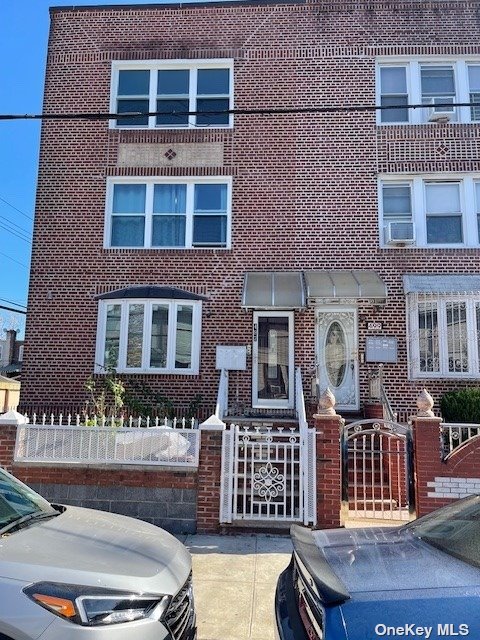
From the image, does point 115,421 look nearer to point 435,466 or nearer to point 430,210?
point 435,466

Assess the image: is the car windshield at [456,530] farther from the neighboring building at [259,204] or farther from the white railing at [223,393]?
the neighboring building at [259,204]

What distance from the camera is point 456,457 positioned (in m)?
6.68

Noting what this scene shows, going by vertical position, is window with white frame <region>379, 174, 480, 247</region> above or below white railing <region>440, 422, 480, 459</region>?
above

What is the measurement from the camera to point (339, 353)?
11.4 meters

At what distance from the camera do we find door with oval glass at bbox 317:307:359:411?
11.2m

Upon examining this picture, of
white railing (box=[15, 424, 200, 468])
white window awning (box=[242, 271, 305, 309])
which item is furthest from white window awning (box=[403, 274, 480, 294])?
white railing (box=[15, 424, 200, 468])

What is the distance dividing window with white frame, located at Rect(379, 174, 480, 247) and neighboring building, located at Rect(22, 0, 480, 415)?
34mm

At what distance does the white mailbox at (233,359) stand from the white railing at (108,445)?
171 inches

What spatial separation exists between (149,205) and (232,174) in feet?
7.09

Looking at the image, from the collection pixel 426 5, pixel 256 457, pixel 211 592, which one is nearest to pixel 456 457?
pixel 256 457

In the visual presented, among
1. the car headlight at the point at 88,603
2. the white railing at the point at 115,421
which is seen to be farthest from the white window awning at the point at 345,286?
the car headlight at the point at 88,603

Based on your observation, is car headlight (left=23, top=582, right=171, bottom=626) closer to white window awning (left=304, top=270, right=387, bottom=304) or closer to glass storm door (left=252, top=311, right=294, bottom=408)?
white window awning (left=304, top=270, right=387, bottom=304)

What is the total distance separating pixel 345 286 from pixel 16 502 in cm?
812

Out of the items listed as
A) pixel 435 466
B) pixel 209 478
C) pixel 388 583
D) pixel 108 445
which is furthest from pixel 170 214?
pixel 388 583
